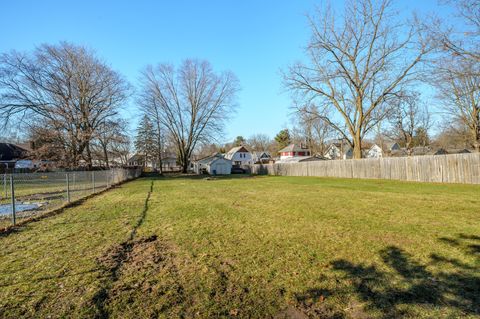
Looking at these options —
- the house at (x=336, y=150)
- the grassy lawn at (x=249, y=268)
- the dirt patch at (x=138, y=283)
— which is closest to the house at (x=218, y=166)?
the house at (x=336, y=150)

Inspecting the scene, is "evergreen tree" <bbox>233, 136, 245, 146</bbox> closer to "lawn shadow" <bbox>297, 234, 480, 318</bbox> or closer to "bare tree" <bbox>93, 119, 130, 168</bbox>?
"bare tree" <bbox>93, 119, 130, 168</bbox>

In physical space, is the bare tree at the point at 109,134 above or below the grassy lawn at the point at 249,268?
above

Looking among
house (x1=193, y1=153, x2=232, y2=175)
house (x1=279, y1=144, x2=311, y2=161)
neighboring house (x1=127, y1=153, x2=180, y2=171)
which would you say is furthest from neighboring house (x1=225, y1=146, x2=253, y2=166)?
house (x1=193, y1=153, x2=232, y2=175)

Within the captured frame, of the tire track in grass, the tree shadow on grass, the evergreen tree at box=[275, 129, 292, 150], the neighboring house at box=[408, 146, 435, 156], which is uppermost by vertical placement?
the evergreen tree at box=[275, 129, 292, 150]

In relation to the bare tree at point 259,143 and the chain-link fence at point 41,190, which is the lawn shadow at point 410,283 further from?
the bare tree at point 259,143

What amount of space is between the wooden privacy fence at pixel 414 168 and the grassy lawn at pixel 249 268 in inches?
425

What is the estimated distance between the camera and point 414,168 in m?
17.1

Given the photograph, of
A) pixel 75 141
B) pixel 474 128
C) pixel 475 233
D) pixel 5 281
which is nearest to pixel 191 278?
pixel 5 281

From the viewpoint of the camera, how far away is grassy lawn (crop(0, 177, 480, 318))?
2.65m

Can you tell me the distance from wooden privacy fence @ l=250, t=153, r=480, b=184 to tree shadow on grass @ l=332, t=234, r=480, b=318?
13.4 m

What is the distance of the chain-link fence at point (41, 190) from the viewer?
25.1ft

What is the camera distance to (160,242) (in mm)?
4859

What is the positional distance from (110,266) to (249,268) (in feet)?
6.25

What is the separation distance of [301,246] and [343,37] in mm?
23120
